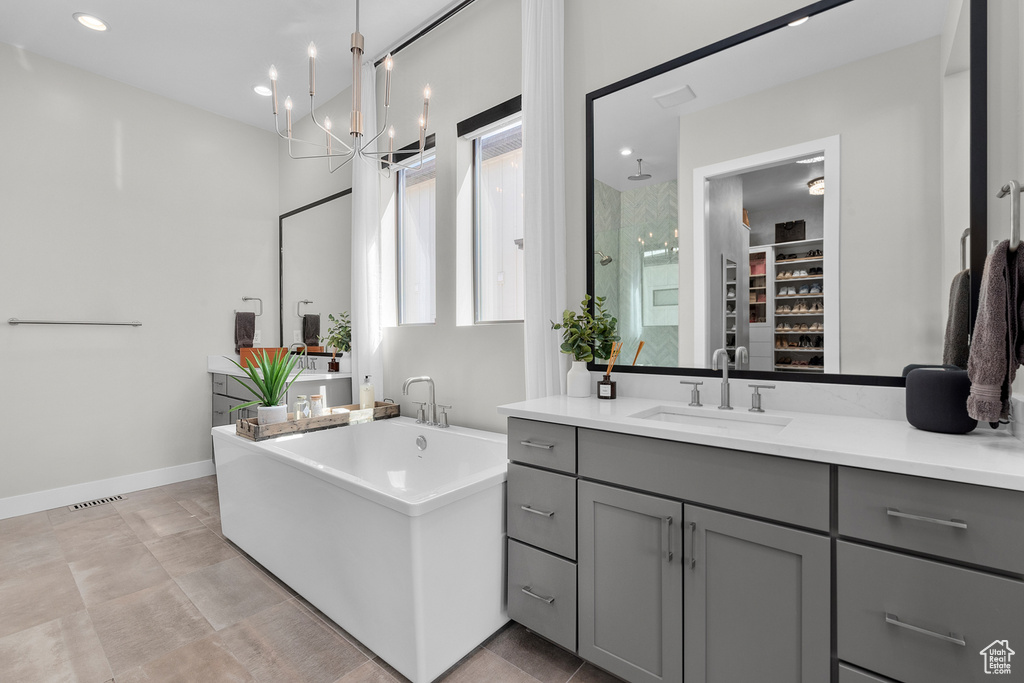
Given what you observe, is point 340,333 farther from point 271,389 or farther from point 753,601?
point 753,601

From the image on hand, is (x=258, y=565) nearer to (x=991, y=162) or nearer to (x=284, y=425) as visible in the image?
(x=284, y=425)

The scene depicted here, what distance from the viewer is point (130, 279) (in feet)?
11.1

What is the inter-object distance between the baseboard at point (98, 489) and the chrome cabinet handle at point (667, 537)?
383 cm

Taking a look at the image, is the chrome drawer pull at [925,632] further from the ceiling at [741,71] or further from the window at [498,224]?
the window at [498,224]

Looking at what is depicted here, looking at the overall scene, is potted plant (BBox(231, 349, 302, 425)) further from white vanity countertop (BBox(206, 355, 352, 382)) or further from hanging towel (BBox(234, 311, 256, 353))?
hanging towel (BBox(234, 311, 256, 353))

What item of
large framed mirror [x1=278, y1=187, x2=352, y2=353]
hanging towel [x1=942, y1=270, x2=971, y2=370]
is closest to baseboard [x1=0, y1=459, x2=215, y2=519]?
large framed mirror [x1=278, y1=187, x2=352, y2=353]

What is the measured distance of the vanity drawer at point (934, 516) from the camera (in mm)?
867

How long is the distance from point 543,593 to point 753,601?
0.70 m

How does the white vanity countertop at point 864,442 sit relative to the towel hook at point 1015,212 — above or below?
below

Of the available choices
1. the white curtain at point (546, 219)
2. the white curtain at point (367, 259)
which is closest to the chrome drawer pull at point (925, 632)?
the white curtain at point (546, 219)

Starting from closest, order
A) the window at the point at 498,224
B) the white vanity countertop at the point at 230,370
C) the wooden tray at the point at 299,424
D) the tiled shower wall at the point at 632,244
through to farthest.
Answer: the tiled shower wall at the point at 632,244
the wooden tray at the point at 299,424
the window at the point at 498,224
the white vanity countertop at the point at 230,370

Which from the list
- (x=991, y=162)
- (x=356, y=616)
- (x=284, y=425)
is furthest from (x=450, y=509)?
(x=991, y=162)

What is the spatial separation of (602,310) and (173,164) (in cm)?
361

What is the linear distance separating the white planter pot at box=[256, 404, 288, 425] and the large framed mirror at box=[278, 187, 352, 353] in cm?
112
